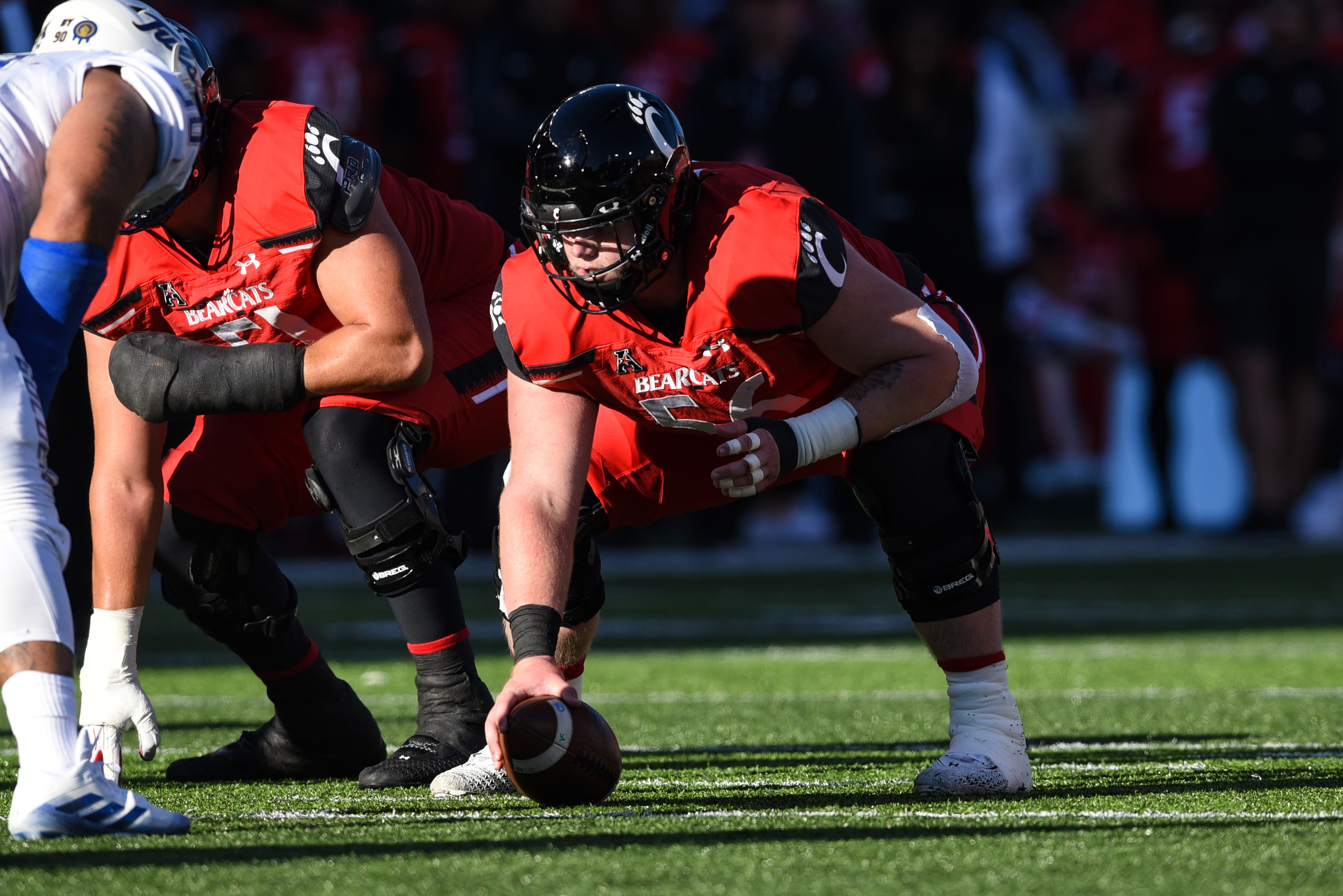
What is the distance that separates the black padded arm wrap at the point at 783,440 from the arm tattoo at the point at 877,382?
172mm

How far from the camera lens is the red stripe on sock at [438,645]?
12.7 ft

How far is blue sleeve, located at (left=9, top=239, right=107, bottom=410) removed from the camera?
297cm

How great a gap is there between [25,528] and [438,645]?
110 cm

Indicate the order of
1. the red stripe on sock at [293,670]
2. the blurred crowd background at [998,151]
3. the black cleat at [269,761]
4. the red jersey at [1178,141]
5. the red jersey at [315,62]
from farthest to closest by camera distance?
1. the red jersey at [1178,141]
2. the red jersey at [315,62]
3. the blurred crowd background at [998,151]
4. the red stripe on sock at [293,670]
5. the black cleat at [269,761]

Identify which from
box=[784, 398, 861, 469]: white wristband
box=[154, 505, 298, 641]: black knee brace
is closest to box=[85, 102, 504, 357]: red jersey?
box=[154, 505, 298, 641]: black knee brace

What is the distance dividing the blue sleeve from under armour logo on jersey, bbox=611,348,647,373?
37.2 inches

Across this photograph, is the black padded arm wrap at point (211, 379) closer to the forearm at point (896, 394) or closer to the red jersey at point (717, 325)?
the red jersey at point (717, 325)

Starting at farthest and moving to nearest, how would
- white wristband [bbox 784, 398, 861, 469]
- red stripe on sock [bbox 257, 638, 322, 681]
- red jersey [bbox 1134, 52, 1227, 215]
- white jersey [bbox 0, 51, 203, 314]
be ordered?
red jersey [bbox 1134, 52, 1227, 215] < red stripe on sock [bbox 257, 638, 322, 681] < white wristband [bbox 784, 398, 861, 469] < white jersey [bbox 0, 51, 203, 314]

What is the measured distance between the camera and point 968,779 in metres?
3.50

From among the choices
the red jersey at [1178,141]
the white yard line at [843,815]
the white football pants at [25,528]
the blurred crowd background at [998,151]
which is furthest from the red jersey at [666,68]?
the white football pants at [25,528]

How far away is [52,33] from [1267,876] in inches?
105

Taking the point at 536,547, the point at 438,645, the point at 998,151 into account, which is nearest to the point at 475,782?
the point at 438,645

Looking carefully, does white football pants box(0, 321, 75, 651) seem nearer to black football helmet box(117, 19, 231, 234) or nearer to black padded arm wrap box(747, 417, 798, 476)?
black football helmet box(117, 19, 231, 234)

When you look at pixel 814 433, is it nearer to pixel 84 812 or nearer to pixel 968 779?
pixel 968 779
